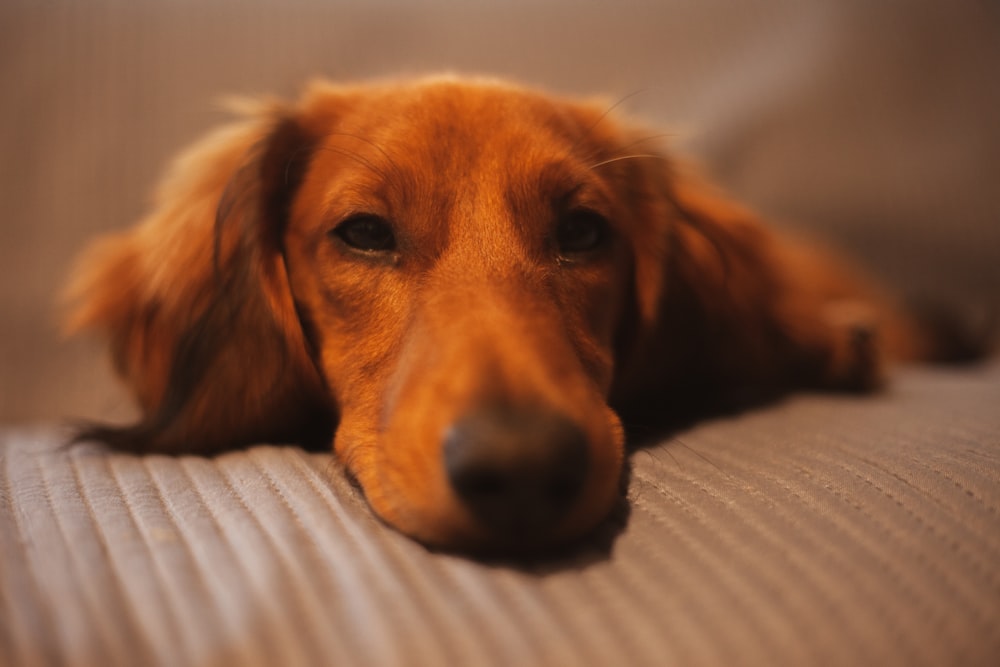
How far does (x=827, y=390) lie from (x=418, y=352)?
1.01 metres

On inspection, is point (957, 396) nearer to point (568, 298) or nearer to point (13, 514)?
point (568, 298)

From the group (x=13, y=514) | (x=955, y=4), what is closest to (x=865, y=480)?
(x=13, y=514)

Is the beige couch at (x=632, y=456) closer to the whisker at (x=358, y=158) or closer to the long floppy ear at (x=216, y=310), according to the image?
the long floppy ear at (x=216, y=310)

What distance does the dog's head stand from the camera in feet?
2.68

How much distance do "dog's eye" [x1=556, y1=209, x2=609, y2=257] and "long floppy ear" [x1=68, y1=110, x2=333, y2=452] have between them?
1.43 feet

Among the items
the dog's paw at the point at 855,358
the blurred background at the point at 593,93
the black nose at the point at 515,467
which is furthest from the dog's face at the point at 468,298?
the blurred background at the point at 593,93

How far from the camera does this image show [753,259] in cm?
165

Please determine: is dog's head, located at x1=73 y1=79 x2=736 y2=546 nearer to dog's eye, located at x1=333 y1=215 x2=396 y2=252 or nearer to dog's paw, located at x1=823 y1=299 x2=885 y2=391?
dog's eye, located at x1=333 y1=215 x2=396 y2=252

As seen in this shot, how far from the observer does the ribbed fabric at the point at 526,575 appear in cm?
63

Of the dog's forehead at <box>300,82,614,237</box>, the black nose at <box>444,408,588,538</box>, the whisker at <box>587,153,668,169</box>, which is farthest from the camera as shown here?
the whisker at <box>587,153,668,169</box>

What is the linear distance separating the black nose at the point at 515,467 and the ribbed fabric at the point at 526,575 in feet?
0.16

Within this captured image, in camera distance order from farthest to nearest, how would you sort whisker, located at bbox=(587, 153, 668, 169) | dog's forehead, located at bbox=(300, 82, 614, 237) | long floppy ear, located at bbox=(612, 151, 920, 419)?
long floppy ear, located at bbox=(612, 151, 920, 419) < whisker, located at bbox=(587, 153, 668, 169) < dog's forehead, located at bbox=(300, 82, 614, 237)

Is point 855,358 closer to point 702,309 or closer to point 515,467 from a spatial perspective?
point 702,309

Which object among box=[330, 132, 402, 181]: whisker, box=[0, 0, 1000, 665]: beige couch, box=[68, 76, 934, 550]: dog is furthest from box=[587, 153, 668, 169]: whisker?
box=[0, 0, 1000, 665]: beige couch
